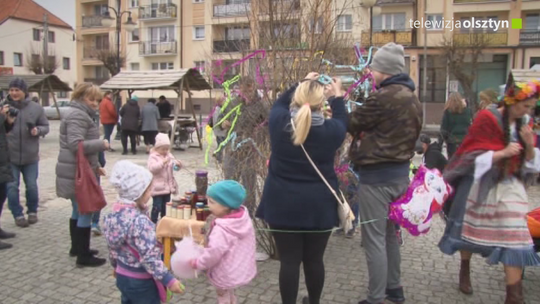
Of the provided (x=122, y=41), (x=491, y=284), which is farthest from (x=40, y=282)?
(x=122, y=41)

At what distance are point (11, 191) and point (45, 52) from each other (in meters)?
41.7

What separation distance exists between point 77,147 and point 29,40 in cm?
5372

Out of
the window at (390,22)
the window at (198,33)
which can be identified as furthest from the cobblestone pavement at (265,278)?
the window at (198,33)

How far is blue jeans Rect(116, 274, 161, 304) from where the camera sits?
2.78 metres

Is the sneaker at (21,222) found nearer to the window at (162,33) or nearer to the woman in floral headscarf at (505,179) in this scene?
the woman in floral headscarf at (505,179)

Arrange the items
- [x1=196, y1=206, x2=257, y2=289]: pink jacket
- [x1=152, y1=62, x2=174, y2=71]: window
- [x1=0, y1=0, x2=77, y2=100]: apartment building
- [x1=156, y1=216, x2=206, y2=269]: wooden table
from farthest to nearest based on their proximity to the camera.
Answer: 1. [x1=0, y1=0, x2=77, y2=100]: apartment building
2. [x1=152, y1=62, x2=174, y2=71]: window
3. [x1=156, y1=216, x2=206, y2=269]: wooden table
4. [x1=196, y1=206, x2=257, y2=289]: pink jacket

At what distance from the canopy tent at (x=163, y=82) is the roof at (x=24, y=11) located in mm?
41373

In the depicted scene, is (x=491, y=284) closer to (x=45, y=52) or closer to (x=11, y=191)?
(x=11, y=191)

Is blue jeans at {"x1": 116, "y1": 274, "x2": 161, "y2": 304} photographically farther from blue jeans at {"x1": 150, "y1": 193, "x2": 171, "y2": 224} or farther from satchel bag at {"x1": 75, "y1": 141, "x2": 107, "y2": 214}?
blue jeans at {"x1": 150, "y1": 193, "x2": 171, "y2": 224}

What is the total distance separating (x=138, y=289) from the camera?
9.14 ft

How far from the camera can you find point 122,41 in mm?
43250

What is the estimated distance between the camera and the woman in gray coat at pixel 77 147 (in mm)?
4391

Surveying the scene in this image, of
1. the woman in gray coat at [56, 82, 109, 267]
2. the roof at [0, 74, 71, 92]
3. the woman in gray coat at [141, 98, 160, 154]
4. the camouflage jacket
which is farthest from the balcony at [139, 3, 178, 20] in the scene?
the camouflage jacket

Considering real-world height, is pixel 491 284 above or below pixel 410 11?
below
